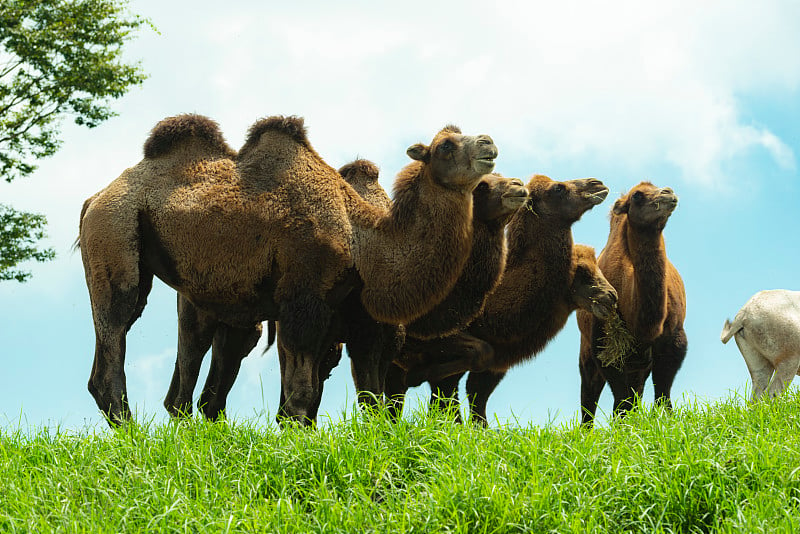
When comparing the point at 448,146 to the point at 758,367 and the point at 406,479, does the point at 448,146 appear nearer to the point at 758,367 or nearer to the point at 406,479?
the point at 406,479

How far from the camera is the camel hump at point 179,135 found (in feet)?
30.6

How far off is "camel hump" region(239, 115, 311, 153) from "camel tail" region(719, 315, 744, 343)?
19.2ft

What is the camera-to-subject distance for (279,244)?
859 cm

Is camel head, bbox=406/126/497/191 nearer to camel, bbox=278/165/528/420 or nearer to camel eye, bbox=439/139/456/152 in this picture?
camel eye, bbox=439/139/456/152

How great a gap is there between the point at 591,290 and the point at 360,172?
2.77 m

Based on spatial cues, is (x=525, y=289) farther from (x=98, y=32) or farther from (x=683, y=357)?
(x=98, y=32)

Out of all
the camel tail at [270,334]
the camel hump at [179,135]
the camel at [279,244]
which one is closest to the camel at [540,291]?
the camel tail at [270,334]

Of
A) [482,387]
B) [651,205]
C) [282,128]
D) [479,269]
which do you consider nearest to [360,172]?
[282,128]

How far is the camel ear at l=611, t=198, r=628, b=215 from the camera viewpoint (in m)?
10.9

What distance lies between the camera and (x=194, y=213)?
8805 millimetres

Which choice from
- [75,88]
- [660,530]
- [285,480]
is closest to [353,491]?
[285,480]

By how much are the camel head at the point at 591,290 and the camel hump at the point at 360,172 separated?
2358 millimetres

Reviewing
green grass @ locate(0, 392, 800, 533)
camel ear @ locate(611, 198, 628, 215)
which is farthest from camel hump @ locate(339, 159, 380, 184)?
green grass @ locate(0, 392, 800, 533)

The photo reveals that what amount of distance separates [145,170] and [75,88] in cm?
964
